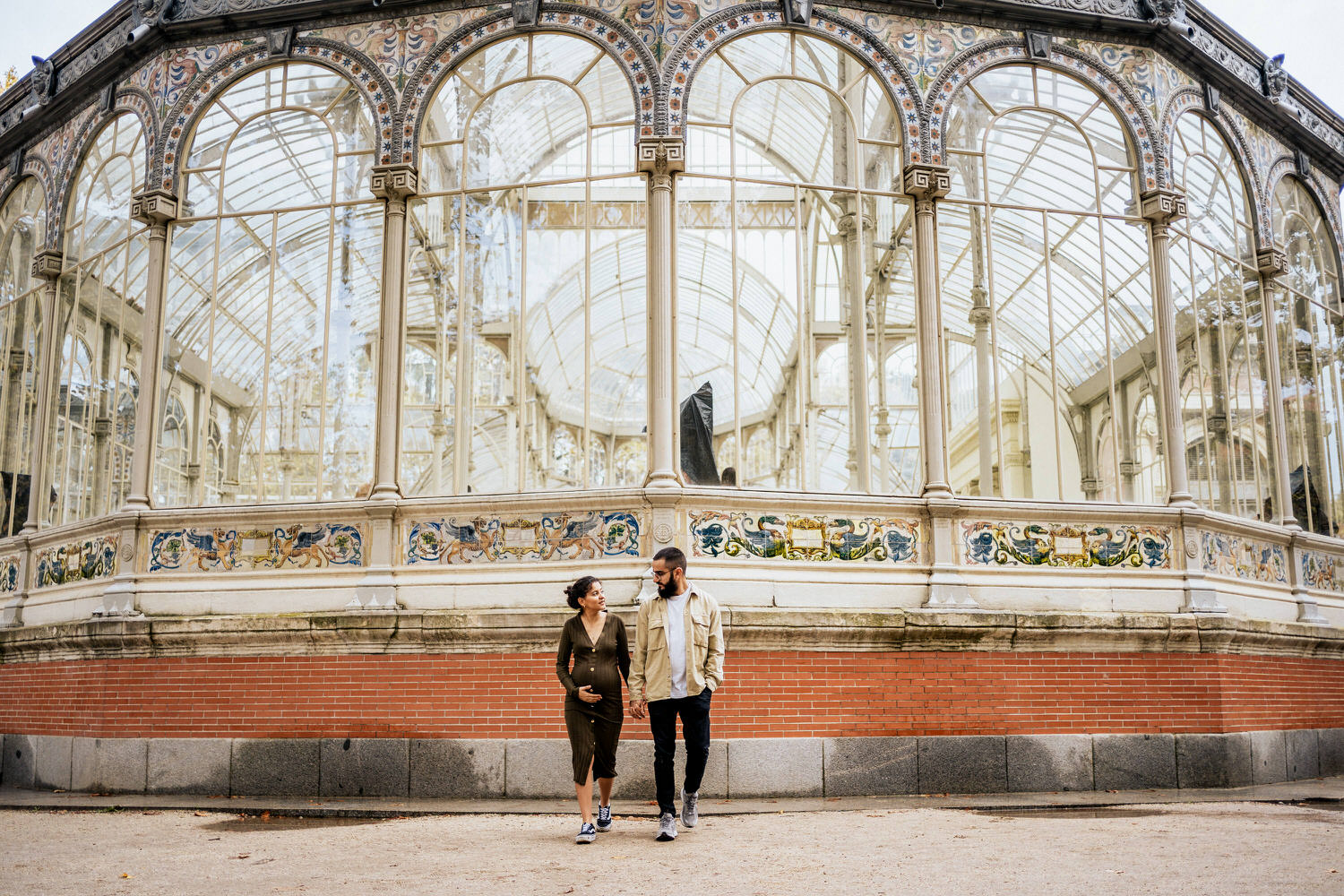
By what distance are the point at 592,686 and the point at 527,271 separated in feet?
17.7

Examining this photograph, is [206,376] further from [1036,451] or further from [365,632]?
[1036,451]

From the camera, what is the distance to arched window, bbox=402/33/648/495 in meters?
12.1

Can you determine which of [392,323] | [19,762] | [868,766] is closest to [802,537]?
[868,766]

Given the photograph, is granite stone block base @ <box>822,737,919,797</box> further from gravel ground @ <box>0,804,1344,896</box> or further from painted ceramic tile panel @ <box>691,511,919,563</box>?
painted ceramic tile panel @ <box>691,511,919,563</box>

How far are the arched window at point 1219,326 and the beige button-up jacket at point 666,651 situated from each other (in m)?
7.08

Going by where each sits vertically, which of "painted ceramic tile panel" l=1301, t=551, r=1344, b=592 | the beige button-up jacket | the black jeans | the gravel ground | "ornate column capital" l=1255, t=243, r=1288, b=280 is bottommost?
the gravel ground

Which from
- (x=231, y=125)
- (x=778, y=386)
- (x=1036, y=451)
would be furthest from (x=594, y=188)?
(x=1036, y=451)

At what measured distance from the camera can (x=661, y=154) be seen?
480 inches

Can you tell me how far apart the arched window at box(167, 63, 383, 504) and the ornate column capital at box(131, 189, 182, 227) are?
0.54ft

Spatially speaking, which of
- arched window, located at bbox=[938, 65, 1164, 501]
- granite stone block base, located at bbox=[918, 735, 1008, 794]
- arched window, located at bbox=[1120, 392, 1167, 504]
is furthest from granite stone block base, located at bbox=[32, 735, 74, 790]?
arched window, located at bbox=[1120, 392, 1167, 504]

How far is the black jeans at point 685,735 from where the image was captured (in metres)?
8.08

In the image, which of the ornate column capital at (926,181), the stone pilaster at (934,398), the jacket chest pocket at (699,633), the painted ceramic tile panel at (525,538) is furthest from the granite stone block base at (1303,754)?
the jacket chest pocket at (699,633)

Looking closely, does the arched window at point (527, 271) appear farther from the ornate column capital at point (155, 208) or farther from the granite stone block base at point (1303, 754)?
the granite stone block base at point (1303, 754)

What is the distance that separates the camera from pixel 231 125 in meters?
13.6
